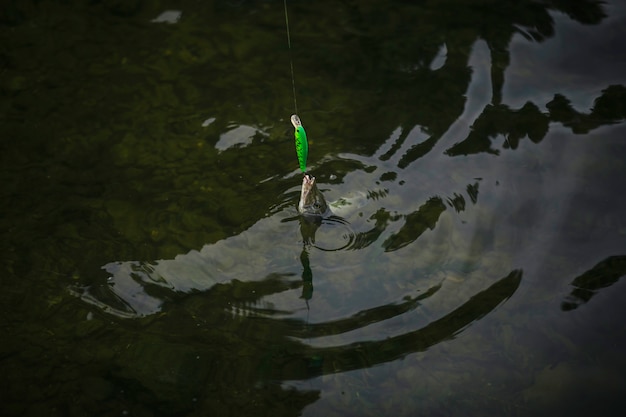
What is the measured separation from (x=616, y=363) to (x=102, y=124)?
336 cm

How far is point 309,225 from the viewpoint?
370 centimetres

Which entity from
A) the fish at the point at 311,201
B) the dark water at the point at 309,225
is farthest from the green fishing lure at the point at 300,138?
the dark water at the point at 309,225

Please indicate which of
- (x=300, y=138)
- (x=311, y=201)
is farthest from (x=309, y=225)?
(x=300, y=138)

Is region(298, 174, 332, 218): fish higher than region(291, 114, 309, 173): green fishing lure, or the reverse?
region(291, 114, 309, 173): green fishing lure

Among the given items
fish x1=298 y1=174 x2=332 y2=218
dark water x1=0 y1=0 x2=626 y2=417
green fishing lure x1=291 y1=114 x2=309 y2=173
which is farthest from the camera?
fish x1=298 y1=174 x2=332 y2=218

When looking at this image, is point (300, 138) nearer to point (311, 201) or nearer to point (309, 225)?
point (311, 201)

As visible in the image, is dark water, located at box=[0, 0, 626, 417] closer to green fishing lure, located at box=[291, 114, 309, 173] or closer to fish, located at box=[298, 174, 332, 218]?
fish, located at box=[298, 174, 332, 218]

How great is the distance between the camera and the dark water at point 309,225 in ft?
A: 9.98

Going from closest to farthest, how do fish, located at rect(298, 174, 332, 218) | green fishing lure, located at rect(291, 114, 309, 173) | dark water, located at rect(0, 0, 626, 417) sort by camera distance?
dark water, located at rect(0, 0, 626, 417) < green fishing lure, located at rect(291, 114, 309, 173) < fish, located at rect(298, 174, 332, 218)

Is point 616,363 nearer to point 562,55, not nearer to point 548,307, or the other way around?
point 548,307

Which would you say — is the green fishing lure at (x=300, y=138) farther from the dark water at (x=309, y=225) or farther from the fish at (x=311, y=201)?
the dark water at (x=309, y=225)

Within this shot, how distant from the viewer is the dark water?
3.04 metres

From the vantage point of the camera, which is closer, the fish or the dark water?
the dark water

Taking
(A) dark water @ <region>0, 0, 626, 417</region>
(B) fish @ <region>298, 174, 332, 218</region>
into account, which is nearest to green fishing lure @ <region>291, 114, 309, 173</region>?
(B) fish @ <region>298, 174, 332, 218</region>
